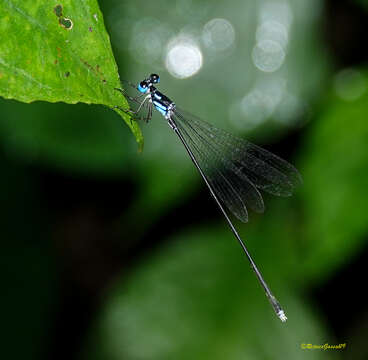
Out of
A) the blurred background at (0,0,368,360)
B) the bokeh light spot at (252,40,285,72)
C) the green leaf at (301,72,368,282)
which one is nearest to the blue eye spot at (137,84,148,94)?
the blurred background at (0,0,368,360)

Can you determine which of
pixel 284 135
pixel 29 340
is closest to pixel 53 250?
pixel 29 340

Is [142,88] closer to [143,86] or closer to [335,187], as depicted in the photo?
[143,86]

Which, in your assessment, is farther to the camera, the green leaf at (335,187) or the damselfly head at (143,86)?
the green leaf at (335,187)

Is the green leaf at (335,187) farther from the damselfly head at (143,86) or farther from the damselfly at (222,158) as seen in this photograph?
the damselfly head at (143,86)

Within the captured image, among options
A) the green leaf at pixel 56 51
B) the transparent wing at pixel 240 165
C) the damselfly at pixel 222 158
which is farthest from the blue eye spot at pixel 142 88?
the green leaf at pixel 56 51

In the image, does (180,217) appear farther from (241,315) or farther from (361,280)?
(361,280)

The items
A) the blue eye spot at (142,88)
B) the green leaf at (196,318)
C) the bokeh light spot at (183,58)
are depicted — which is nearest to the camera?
the blue eye spot at (142,88)

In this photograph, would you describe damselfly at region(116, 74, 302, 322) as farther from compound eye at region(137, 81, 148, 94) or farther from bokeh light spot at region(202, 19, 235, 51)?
bokeh light spot at region(202, 19, 235, 51)
